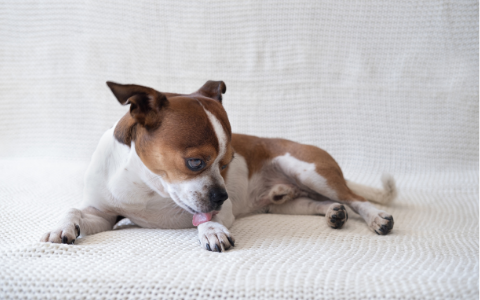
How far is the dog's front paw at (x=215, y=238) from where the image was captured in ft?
5.57

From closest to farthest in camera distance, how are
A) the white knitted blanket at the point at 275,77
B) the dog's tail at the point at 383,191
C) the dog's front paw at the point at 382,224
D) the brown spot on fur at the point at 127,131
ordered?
the brown spot on fur at the point at 127,131
the dog's front paw at the point at 382,224
the dog's tail at the point at 383,191
the white knitted blanket at the point at 275,77

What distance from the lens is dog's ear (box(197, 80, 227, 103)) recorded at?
6.98ft

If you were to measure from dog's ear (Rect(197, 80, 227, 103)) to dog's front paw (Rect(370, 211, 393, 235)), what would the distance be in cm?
98

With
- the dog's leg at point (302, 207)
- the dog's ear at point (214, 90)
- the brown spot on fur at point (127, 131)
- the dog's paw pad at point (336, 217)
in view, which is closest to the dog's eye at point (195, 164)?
the brown spot on fur at point (127, 131)

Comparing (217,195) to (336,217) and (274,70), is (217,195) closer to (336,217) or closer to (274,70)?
(336,217)

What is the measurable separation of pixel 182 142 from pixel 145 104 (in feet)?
0.81

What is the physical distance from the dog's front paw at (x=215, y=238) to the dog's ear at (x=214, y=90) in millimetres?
650

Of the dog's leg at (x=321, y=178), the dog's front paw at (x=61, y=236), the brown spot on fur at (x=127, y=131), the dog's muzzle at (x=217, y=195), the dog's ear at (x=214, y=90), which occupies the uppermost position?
the dog's ear at (x=214, y=90)

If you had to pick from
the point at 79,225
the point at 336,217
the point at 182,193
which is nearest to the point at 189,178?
the point at 182,193

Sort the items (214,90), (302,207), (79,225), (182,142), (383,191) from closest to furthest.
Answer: (182,142) < (79,225) < (214,90) < (302,207) < (383,191)

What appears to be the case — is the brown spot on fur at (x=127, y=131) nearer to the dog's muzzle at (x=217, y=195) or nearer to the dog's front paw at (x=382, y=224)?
the dog's muzzle at (x=217, y=195)

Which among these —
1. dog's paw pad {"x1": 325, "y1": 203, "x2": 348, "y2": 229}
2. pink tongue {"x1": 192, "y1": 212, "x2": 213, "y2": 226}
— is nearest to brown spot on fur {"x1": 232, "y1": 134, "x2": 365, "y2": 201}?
dog's paw pad {"x1": 325, "y1": 203, "x2": 348, "y2": 229}

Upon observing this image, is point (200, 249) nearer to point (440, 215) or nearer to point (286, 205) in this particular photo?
point (286, 205)

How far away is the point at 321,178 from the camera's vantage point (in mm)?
2447
